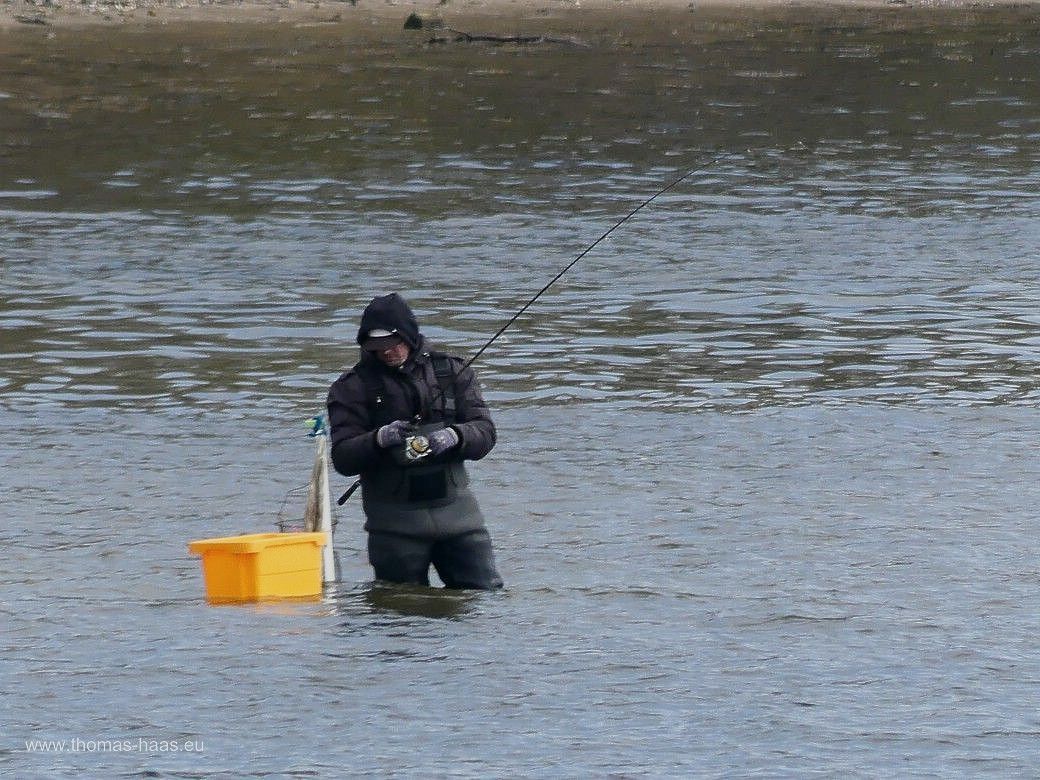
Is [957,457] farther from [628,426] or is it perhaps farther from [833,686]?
[833,686]

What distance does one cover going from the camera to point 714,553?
10000 millimetres

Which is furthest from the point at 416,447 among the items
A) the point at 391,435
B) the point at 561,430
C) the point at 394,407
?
the point at 561,430

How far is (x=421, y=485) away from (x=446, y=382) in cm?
44

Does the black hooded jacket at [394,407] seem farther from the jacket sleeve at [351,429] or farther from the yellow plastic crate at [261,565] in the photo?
the yellow plastic crate at [261,565]

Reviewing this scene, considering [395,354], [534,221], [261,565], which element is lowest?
[534,221]

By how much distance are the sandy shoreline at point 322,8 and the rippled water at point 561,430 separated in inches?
694

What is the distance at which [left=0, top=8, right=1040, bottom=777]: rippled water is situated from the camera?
732cm

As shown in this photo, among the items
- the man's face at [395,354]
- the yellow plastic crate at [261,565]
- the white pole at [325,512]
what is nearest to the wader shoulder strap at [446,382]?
the man's face at [395,354]

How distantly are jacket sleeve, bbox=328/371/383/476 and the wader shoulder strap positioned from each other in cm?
31

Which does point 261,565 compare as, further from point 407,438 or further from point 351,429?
point 407,438

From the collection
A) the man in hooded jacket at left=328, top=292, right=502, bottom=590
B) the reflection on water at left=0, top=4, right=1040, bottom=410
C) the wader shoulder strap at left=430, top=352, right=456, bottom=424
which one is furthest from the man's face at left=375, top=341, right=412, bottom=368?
the reflection on water at left=0, top=4, right=1040, bottom=410

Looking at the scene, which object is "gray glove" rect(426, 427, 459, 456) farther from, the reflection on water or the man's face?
the reflection on water

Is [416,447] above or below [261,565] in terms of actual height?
above

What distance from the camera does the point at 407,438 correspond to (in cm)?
823
